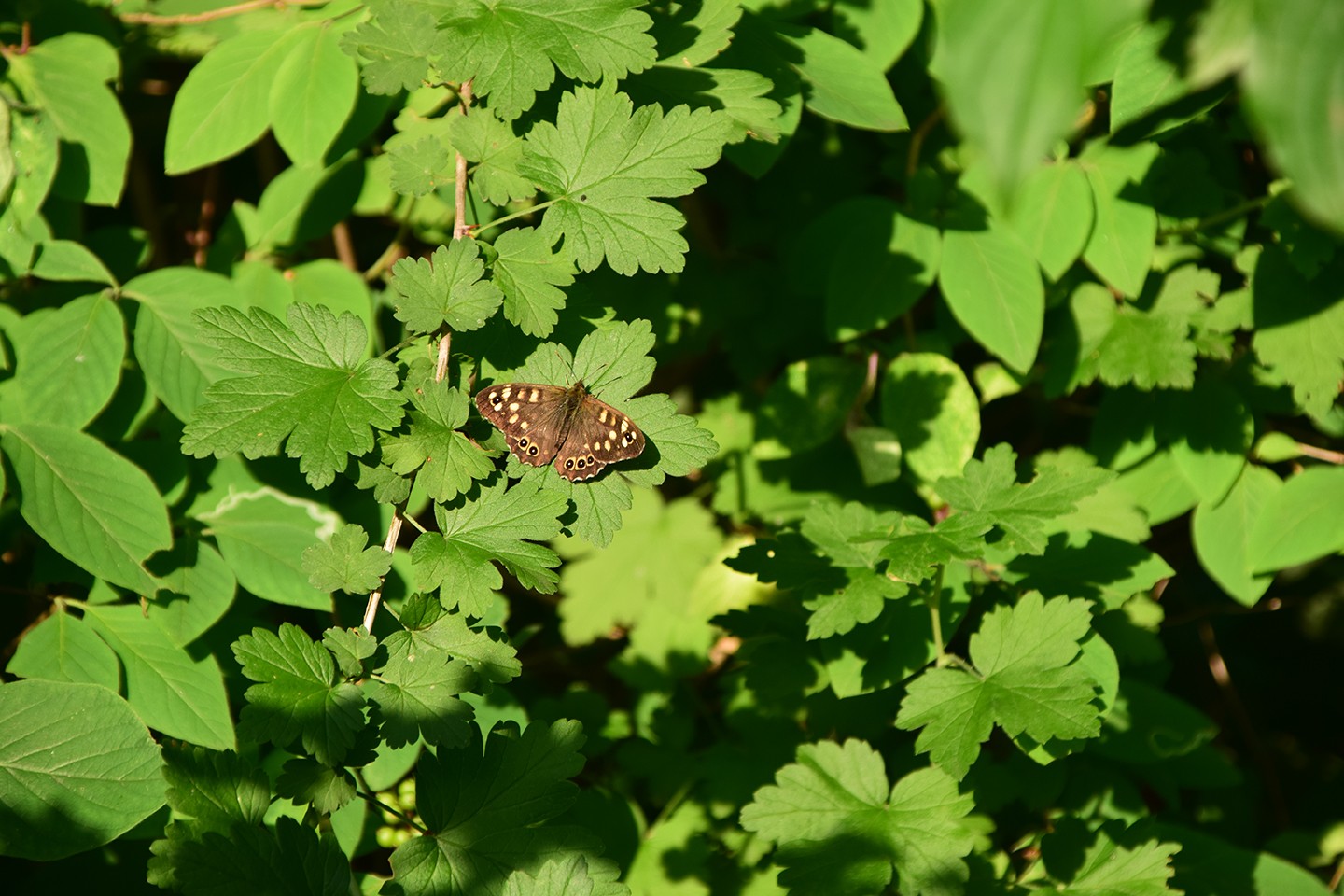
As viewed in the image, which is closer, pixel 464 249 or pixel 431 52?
pixel 464 249

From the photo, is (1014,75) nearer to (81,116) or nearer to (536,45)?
(536,45)

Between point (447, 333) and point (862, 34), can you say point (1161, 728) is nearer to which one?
point (862, 34)

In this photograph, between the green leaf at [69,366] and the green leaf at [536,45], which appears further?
the green leaf at [69,366]

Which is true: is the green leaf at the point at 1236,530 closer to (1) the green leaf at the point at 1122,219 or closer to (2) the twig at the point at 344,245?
(1) the green leaf at the point at 1122,219

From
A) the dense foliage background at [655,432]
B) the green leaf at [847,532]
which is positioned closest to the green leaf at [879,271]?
the dense foliage background at [655,432]

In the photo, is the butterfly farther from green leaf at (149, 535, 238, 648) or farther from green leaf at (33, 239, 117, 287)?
green leaf at (33, 239, 117, 287)

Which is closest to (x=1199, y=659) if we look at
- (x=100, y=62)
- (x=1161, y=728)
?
(x=1161, y=728)

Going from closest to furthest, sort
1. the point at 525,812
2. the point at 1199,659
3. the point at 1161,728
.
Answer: the point at 525,812 → the point at 1161,728 → the point at 1199,659
